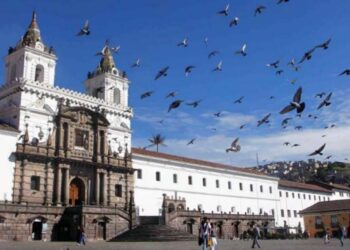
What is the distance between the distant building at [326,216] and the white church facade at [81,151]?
18.5m

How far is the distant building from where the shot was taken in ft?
219

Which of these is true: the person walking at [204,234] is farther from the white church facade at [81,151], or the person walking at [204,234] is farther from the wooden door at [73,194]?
the wooden door at [73,194]

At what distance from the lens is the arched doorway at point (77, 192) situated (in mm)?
44438

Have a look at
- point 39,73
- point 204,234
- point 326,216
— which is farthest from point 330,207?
point 204,234

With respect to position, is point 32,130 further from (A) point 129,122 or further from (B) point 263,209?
(B) point 263,209

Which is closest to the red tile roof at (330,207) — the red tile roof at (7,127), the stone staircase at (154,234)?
the stone staircase at (154,234)

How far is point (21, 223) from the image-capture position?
37125 mm

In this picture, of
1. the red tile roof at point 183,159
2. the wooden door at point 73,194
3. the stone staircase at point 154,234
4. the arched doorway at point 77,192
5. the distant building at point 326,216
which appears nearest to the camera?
the stone staircase at point 154,234

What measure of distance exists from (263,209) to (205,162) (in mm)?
13011

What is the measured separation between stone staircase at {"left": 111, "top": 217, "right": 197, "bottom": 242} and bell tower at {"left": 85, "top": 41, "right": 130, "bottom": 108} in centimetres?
1532

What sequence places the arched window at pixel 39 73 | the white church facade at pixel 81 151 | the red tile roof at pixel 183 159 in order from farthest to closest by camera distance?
the red tile roof at pixel 183 159
the arched window at pixel 39 73
the white church facade at pixel 81 151

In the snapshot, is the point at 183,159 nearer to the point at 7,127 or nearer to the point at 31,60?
the point at 31,60

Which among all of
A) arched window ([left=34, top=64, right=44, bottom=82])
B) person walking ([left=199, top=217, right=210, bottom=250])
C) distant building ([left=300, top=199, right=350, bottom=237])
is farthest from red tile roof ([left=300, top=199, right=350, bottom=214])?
person walking ([left=199, top=217, right=210, bottom=250])

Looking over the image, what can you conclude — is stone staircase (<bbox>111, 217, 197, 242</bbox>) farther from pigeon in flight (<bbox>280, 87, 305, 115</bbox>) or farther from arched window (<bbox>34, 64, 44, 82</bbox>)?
pigeon in flight (<bbox>280, 87, 305, 115</bbox>)
